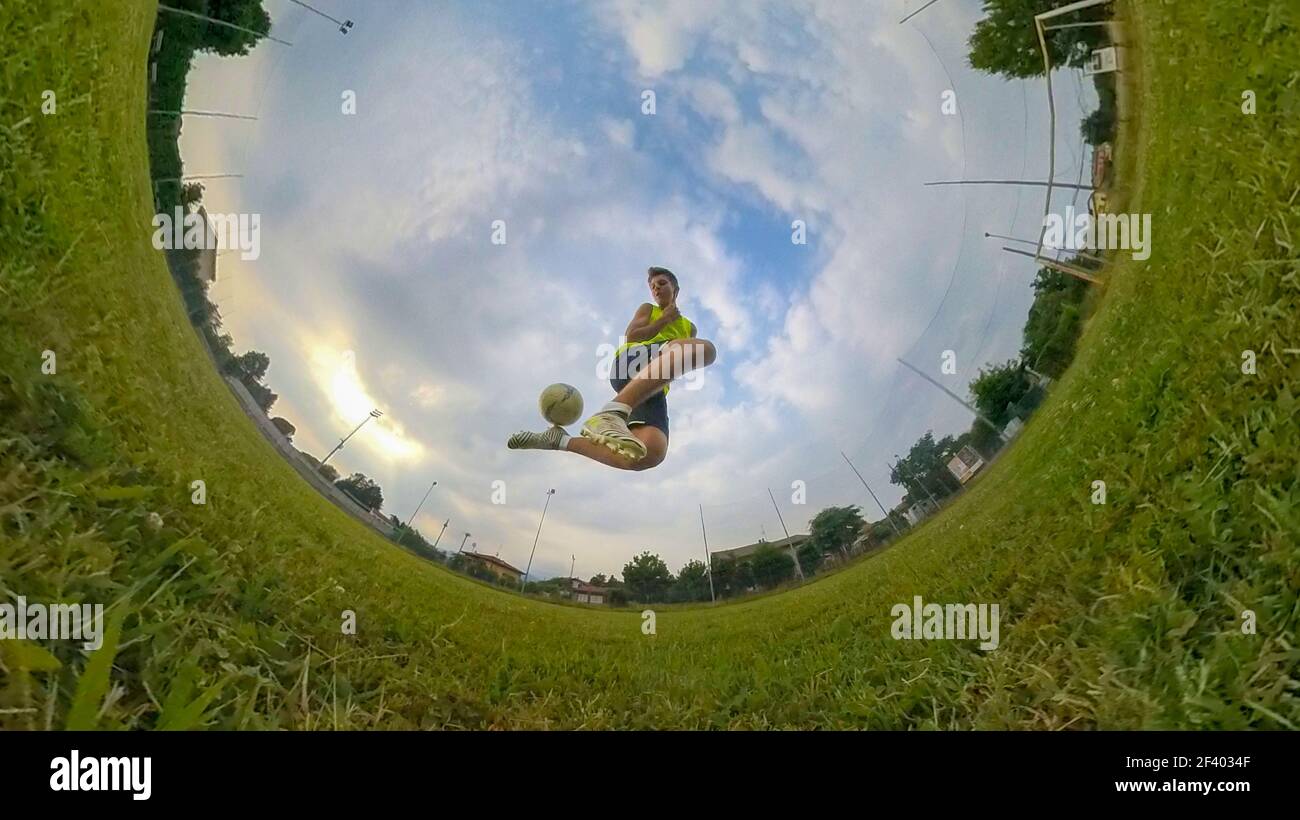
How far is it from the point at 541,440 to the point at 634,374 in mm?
469

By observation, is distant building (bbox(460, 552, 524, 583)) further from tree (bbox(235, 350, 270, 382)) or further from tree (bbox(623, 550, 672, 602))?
tree (bbox(235, 350, 270, 382))

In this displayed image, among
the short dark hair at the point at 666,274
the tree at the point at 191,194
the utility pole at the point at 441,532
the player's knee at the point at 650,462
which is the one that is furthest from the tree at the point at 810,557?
the tree at the point at 191,194

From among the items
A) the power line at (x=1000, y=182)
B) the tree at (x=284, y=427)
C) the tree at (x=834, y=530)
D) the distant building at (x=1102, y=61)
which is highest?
Answer: the distant building at (x=1102, y=61)

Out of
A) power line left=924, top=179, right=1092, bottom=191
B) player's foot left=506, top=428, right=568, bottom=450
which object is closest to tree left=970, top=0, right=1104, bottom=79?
power line left=924, top=179, right=1092, bottom=191

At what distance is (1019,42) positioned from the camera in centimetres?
273

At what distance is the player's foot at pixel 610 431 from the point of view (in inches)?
102

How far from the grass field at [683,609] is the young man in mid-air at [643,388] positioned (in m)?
0.62

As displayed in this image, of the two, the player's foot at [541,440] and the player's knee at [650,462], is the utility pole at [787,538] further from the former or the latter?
the player's foot at [541,440]

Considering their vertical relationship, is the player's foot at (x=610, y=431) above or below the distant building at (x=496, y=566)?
above

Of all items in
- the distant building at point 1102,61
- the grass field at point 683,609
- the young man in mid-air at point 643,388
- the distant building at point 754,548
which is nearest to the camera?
the grass field at point 683,609

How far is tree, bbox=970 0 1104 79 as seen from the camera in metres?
2.64

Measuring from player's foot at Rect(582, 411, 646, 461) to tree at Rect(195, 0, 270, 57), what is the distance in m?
2.12
